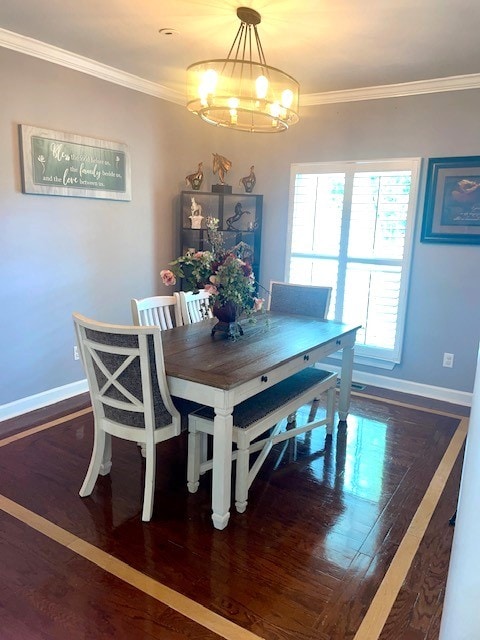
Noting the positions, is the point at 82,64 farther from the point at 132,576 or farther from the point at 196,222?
the point at 132,576

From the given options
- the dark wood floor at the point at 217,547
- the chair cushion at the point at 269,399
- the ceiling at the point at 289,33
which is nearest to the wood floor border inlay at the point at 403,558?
the dark wood floor at the point at 217,547

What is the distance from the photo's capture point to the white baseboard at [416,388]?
3842mm

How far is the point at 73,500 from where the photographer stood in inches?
93.1

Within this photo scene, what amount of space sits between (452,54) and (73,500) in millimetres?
3501

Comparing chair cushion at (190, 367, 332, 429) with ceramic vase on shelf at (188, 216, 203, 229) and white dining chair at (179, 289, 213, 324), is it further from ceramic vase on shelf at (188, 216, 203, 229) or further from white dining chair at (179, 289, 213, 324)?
ceramic vase on shelf at (188, 216, 203, 229)

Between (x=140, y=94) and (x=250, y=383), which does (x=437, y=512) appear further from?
(x=140, y=94)

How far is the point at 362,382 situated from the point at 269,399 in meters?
1.94

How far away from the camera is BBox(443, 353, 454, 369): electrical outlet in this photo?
3.85 meters

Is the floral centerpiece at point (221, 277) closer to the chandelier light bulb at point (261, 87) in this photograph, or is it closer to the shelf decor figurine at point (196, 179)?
the chandelier light bulb at point (261, 87)

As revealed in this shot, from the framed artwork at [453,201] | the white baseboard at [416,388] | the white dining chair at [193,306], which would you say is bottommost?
the white baseboard at [416,388]

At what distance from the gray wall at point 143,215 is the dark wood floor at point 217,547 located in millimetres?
888

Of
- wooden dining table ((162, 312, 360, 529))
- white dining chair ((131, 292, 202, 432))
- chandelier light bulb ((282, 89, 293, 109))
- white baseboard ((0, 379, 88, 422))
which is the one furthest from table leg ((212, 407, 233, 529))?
white baseboard ((0, 379, 88, 422))

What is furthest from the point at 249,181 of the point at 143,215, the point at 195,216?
the point at 143,215

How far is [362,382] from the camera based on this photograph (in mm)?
4258
